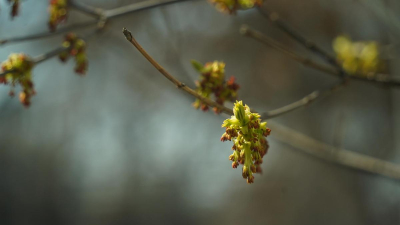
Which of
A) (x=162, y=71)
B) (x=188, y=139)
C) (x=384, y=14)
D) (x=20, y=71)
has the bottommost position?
(x=162, y=71)

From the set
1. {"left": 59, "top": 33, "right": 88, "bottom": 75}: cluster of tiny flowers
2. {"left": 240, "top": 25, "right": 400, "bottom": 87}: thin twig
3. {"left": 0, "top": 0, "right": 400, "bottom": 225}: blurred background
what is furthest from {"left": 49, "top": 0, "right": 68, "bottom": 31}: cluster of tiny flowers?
{"left": 0, "top": 0, "right": 400, "bottom": 225}: blurred background

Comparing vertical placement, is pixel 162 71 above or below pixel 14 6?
below

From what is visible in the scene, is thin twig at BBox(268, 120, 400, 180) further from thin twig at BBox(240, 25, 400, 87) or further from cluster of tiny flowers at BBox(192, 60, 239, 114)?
cluster of tiny flowers at BBox(192, 60, 239, 114)

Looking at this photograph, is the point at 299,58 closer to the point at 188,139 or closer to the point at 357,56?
the point at 357,56

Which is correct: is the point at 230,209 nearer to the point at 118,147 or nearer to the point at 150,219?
the point at 150,219

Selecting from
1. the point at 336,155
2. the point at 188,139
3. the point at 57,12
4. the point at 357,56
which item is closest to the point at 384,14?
the point at 357,56

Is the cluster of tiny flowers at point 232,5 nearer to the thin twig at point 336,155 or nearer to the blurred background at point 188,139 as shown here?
the thin twig at point 336,155

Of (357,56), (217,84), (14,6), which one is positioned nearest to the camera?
(217,84)
